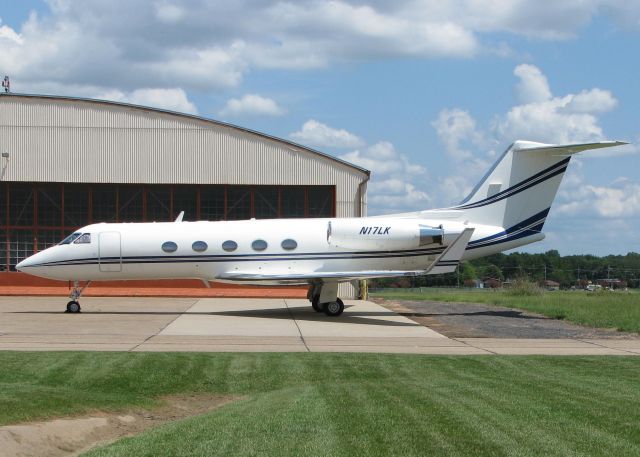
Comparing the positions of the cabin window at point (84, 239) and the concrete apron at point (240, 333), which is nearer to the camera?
the concrete apron at point (240, 333)

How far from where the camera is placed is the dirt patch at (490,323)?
21562 millimetres

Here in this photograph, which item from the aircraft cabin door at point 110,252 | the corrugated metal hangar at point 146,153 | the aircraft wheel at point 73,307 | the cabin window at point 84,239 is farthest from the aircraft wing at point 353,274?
the corrugated metal hangar at point 146,153

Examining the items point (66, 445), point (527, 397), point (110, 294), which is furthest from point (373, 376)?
point (110, 294)

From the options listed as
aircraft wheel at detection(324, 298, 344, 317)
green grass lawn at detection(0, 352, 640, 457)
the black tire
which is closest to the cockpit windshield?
the black tire

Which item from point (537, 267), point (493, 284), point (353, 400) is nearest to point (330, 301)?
point (353, 400)

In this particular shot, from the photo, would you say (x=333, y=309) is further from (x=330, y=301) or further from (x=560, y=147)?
(x=560, y=147)

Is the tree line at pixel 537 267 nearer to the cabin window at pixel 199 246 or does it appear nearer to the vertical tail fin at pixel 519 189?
the vertical tail fin at pixel 519 189

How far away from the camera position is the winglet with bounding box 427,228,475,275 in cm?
2443

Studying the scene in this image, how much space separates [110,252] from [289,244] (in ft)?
18.8

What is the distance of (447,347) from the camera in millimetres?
18469

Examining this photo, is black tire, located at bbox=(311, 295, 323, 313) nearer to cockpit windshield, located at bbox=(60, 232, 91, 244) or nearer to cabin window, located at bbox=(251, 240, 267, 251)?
cabin window, located at bbox=(251, 240, 267, 251)

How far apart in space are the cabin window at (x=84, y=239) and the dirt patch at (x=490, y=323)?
10.7 m

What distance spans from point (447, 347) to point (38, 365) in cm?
875

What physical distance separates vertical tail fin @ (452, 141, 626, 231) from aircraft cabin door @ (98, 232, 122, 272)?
36.8 feet
